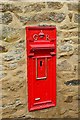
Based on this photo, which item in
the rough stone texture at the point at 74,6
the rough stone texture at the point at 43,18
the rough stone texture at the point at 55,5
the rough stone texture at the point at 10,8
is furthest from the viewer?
the rough stone texture at the point at 74,6

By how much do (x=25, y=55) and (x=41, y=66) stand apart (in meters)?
0.23

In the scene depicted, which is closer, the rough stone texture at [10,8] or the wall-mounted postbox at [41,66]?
the rough stone texture at [10,8]

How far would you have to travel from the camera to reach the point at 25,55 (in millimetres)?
2879

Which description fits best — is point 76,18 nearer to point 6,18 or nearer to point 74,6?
point 74,6

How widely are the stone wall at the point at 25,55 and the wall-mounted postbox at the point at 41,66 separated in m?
0.06

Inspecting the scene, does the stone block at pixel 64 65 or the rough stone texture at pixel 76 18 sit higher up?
the rough stone texture at pixel 76 18

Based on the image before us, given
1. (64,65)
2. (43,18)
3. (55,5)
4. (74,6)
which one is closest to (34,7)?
(43,18)

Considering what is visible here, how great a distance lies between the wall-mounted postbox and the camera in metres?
2.88

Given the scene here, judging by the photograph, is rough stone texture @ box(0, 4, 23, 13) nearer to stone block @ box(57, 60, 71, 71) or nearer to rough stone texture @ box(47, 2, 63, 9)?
rough stone texture @ box(47, 2, 63, 9)

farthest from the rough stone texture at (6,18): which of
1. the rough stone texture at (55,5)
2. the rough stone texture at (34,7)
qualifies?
the rough stone texture at (55,5)

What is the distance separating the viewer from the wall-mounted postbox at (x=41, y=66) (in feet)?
9.46

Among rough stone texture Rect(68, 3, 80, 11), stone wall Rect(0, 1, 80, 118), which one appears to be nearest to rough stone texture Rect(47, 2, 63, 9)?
stone wall Rect(0, 1, 80, 118)

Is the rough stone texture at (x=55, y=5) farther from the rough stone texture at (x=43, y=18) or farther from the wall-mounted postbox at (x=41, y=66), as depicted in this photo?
the wall-mounted postbox at (x=41, y=66)

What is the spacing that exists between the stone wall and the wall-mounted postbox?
0.06 m
